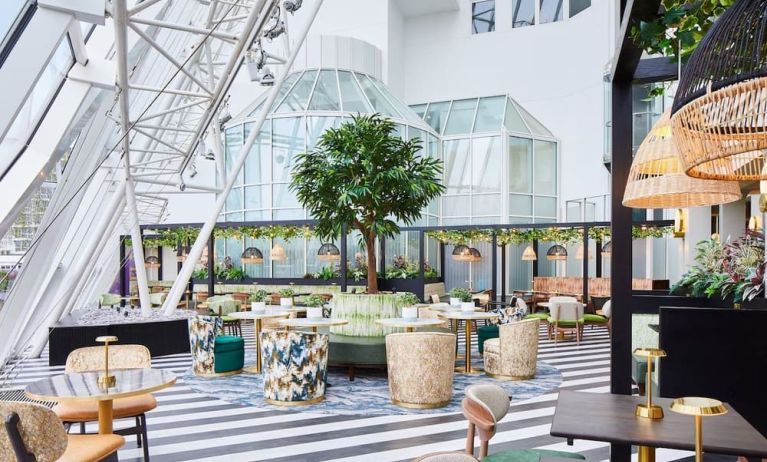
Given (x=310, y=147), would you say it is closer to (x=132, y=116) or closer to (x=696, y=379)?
(x=132, y=116)

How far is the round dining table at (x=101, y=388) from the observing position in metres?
3.59

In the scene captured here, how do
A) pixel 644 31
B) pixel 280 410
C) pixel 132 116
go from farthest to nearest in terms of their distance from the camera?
pixel 132 116 → pixel 280 410 → pixel 644 31

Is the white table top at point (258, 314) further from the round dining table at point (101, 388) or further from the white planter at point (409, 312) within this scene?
the round dining table at point (101, 388)

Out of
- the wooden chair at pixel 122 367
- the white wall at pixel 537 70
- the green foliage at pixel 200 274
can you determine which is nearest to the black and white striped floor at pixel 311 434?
the wooden chair at pixel 122 367

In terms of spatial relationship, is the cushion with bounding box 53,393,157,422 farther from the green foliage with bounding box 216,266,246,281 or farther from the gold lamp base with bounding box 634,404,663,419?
the green foliage with bounding box 216,266,246,281

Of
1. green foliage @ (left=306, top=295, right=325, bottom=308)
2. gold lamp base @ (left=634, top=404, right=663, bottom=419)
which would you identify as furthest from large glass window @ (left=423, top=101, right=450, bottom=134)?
gold lamp base @ (left=634, top=404, right=663, bottom=419)

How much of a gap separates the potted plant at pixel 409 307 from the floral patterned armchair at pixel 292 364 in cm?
155

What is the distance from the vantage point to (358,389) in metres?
7.68

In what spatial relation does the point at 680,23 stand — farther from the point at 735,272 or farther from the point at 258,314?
the point at 258,314

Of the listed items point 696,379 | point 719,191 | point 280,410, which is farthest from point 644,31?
point 280,410

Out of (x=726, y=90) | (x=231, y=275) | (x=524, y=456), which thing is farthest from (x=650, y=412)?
(x=231, y=275)

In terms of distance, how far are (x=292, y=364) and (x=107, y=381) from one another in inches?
118

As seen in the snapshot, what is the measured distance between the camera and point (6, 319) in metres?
7.13

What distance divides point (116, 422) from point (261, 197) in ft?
44.5
